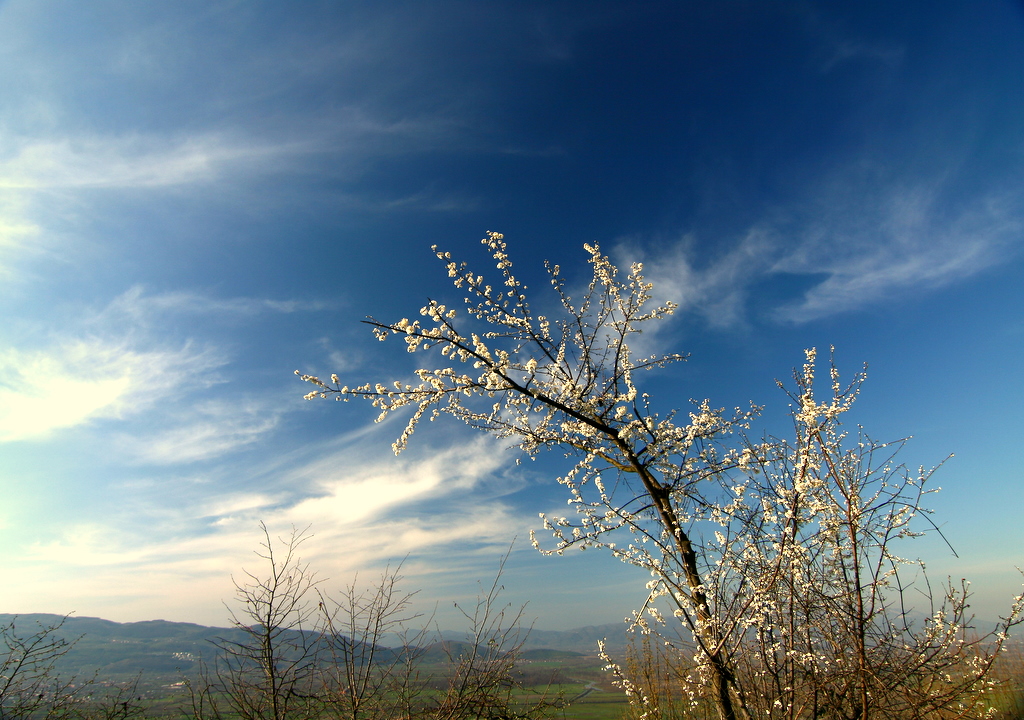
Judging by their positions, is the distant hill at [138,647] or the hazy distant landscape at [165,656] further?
the distant hill at [138,647]

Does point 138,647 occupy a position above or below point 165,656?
below

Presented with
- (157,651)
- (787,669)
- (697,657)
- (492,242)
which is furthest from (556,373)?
(157,651)

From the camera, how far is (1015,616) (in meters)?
4.02

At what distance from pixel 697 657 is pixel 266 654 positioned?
14.2ft

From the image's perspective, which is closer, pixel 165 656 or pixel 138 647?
pixel 165 656

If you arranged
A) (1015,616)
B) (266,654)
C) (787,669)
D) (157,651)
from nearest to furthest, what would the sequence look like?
1. (787,669)
2. (1015,616)
3. (266,654)
4. (157,651)

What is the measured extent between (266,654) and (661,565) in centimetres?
422

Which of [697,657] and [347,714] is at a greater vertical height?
[697,657]

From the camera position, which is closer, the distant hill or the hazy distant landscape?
the hazy distant landscape

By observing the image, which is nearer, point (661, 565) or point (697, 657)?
point (697, 657)

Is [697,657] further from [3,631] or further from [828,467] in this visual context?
[3,631]

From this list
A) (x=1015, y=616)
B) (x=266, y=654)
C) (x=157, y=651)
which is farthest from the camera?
(x=157, y=651)

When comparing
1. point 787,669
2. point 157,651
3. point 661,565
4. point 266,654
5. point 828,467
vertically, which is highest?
point 828,467

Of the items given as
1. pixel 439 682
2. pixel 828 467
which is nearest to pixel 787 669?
pixel 828 467
